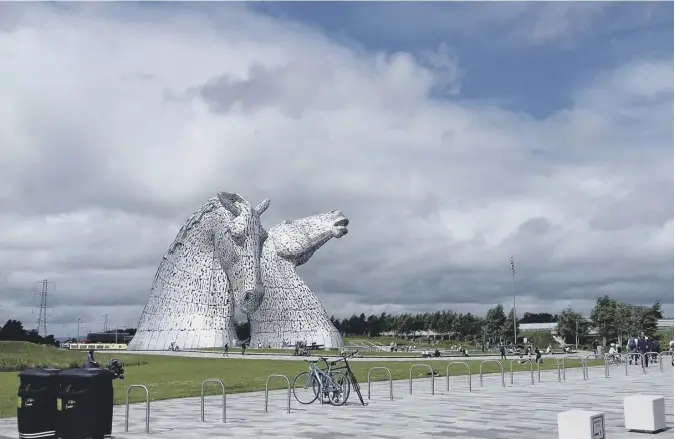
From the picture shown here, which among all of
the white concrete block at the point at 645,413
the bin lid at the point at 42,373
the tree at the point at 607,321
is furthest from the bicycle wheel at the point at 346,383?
the tree at the point at 607,321

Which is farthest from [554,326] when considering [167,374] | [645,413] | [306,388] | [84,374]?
[84,374]

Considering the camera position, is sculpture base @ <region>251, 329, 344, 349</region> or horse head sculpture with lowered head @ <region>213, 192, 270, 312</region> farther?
sculpture base @ <region>251, 329, 344, 349</region>

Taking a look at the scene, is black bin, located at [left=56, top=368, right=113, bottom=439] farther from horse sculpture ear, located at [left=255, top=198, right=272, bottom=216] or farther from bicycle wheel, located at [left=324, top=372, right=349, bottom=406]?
A: horse sculpture ear, located at [left=255, top=198, right=272, bottom=216]

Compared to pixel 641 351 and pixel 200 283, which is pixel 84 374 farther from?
pixel 200 283

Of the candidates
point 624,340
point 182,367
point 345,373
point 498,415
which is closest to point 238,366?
point 182,367

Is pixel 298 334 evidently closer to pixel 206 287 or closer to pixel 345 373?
pixel 206 287

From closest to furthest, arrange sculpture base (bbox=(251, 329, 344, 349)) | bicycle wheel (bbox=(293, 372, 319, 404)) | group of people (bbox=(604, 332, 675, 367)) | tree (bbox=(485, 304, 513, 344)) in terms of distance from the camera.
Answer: bicycle wheel (bbox=(293, 372, 319, 404))
group of people (bbox=(604, 332, 675, 367))
sculpture base (bbox=(251, 329, 344, 349))
tree (bbox=(485, 304, 513, 344))

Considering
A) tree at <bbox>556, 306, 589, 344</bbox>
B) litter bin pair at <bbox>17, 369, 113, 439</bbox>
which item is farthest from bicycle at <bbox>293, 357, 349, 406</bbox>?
tree at <bbox>556, 306, 589, 344</bbox>

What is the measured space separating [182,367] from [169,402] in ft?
59.0

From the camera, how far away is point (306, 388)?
1867cm

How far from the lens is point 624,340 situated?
281 feet

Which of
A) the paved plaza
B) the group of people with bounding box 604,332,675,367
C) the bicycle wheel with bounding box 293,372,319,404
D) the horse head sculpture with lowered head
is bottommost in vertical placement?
the paved plaza

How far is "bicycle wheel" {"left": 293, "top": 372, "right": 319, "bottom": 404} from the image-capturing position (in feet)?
59.6

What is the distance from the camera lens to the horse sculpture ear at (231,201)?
213 feet
